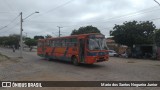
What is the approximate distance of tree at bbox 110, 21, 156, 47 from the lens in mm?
45713

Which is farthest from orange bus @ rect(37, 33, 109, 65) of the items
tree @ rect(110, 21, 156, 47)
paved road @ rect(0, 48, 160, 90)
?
tree @ rect(110, 21, 156, 47)

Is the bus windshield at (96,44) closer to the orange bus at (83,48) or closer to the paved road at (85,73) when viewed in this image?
the orange bus at (83,48)

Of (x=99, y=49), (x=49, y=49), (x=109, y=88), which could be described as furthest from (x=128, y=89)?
(x=49, y=49)

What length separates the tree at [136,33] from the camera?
150 ft

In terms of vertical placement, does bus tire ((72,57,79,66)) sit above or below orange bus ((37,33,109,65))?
below

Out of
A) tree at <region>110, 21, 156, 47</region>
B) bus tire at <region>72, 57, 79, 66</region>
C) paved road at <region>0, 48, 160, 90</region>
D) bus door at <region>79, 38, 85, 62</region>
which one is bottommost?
paved road at <region>0, 48, 160, 90</region>

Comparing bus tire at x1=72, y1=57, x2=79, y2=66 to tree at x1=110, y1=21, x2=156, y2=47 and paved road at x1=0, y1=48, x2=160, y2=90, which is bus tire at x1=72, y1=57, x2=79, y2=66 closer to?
paved road at x1=0, y1=48, x2=160, y2=90

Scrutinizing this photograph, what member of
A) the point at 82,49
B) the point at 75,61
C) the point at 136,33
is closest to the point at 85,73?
the point at 82,49

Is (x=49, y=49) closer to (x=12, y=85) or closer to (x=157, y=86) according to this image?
(x=12, y=85)

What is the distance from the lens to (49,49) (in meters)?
29.9

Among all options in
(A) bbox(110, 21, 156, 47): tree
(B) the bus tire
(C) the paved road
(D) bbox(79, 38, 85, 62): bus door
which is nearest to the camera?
(C) the paved road

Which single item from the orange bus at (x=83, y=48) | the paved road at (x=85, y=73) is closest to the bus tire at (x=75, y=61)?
the orange bus at (x=83, y=48)

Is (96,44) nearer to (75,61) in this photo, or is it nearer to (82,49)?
(82,49)

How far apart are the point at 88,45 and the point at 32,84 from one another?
9.58 metres
